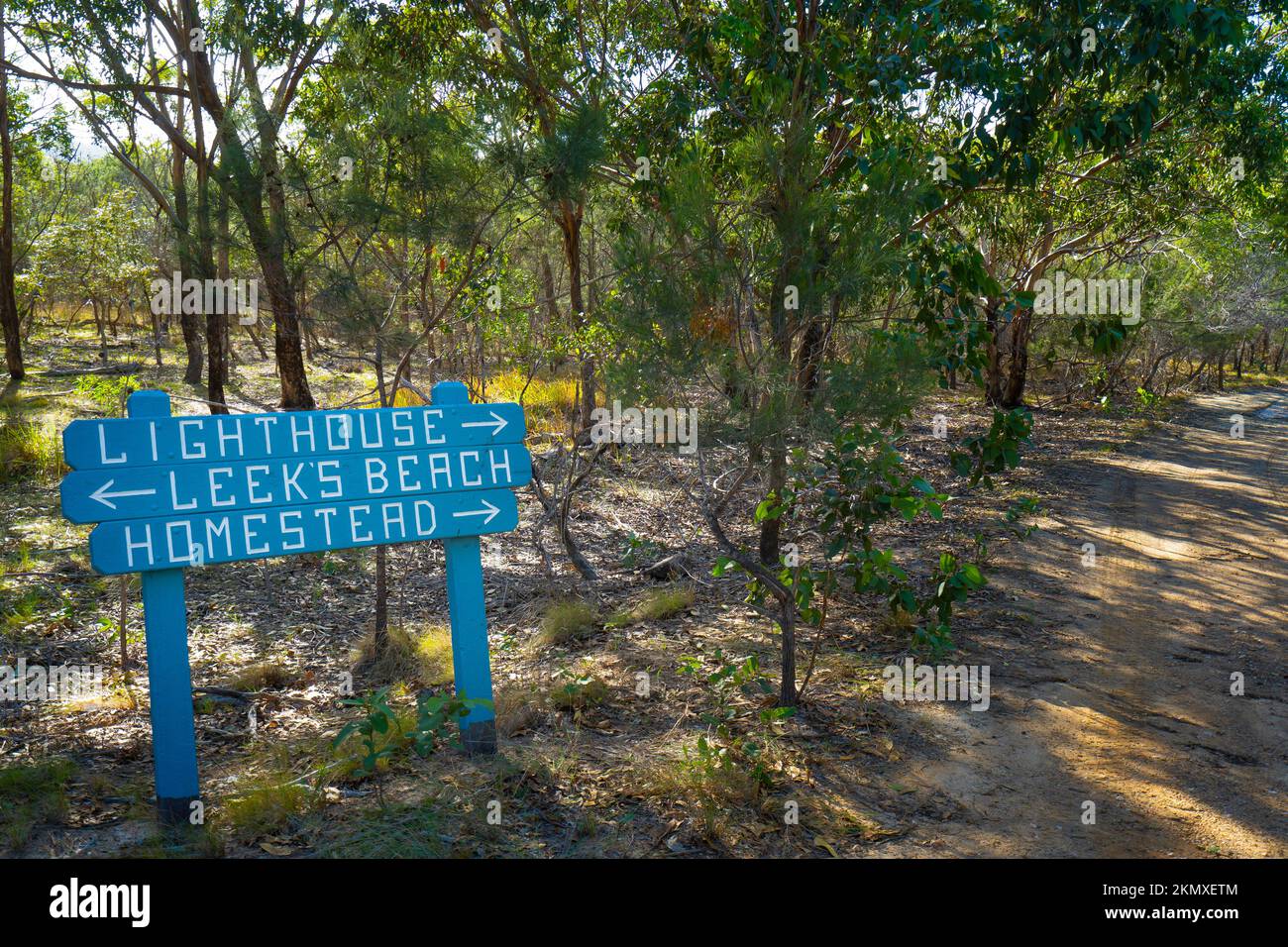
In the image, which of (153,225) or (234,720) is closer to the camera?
(234,720)

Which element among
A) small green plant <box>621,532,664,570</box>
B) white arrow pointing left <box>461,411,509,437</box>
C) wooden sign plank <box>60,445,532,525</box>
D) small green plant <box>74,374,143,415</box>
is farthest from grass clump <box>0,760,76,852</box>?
small green plant <box>621,532,664,570</box>

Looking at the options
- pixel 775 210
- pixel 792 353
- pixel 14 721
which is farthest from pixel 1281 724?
pixel 14 721

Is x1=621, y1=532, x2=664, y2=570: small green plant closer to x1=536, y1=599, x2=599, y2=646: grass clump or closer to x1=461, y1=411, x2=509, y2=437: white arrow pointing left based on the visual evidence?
x1=536, y1=599, x2=599, y2=646: grass clump

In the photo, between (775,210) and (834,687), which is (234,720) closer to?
(834,687)

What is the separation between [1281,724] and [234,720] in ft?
18.9

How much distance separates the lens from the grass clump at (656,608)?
7184 millimetres

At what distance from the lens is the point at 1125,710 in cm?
546

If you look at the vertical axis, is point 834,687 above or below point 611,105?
below

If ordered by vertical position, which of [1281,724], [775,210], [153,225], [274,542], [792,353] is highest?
[153,225]

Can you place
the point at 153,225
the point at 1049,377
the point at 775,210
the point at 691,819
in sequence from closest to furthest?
1. the point at 691,819
2. the point at 775,210
3. the point at 1049,377
4. the point at 153,225

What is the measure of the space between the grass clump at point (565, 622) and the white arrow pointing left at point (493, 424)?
8.36ft
